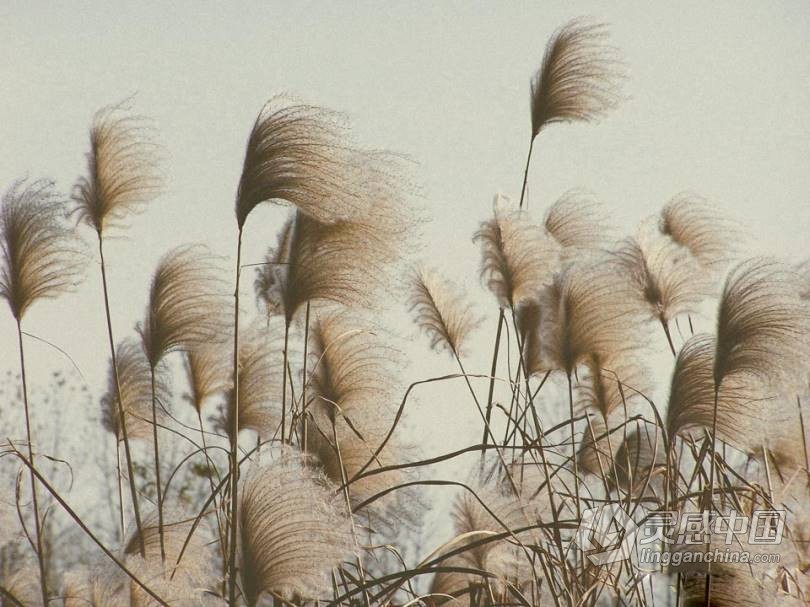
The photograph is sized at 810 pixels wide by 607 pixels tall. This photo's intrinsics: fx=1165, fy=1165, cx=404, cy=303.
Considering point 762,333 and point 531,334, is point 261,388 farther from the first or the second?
point 762,333

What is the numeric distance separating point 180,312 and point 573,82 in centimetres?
157

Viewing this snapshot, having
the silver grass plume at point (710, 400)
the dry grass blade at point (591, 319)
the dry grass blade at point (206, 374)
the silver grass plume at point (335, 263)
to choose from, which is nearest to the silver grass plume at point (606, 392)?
the dry grass blade at point (591, 319)

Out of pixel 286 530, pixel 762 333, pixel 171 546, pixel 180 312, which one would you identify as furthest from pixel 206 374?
pixel 762 333

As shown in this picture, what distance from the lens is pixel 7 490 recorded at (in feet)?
10.7

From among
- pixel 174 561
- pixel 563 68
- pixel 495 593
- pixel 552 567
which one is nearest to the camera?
pixel 552 567

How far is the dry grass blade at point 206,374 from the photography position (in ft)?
11.5

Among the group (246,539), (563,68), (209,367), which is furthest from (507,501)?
(563,68)

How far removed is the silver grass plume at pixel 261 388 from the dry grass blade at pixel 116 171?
1.78 ft

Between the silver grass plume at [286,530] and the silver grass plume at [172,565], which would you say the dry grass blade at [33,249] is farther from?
the silver grass plume at [286,530]

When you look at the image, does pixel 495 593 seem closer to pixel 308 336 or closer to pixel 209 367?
pixel 308 336

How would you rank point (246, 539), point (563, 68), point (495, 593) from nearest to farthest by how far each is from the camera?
point (246, 539) → point (495, 593) → point (563, 68)

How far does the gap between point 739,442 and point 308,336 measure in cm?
121

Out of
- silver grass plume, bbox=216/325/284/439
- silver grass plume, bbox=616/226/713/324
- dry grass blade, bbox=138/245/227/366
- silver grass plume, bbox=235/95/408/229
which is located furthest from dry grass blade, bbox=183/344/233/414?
silver grass plume, bbox=616/226/713/324

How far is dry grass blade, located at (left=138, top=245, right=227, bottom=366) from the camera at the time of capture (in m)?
3.21
